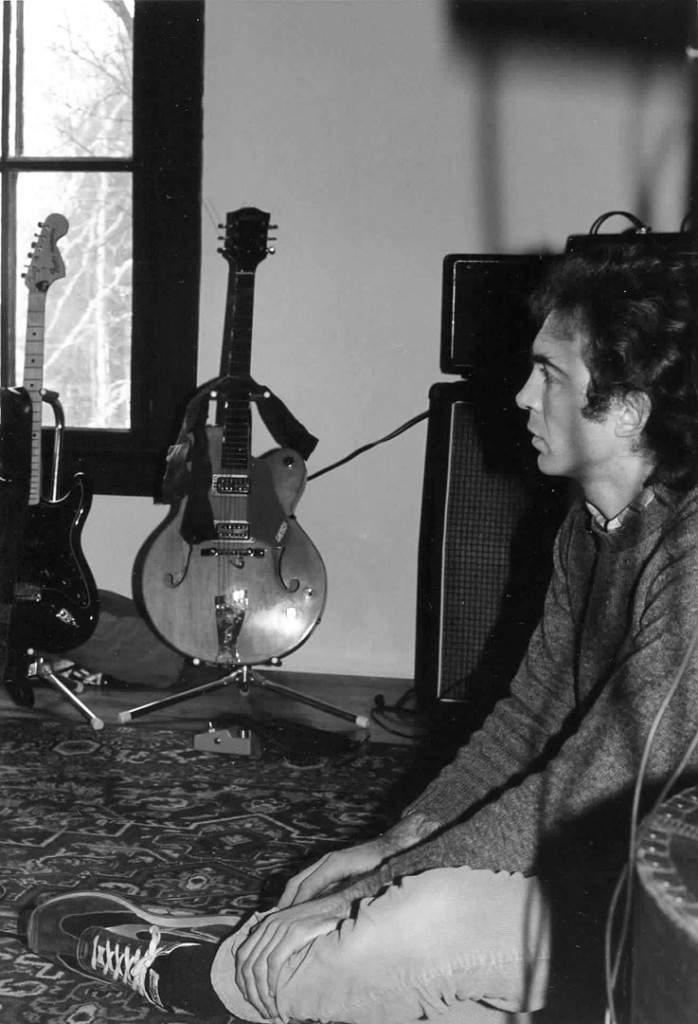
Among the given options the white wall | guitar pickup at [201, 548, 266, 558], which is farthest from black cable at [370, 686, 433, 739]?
guitar pickup at [201, 548, 266, 558]

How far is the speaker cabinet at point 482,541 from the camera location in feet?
8.50

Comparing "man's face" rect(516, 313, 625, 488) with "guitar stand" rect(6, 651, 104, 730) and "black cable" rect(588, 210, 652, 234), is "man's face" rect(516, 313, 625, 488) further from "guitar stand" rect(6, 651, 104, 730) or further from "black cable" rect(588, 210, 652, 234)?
"guitar stand" rect(6, 651, 104, 730)

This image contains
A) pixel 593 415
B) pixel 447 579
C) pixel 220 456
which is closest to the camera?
pixel 593 415

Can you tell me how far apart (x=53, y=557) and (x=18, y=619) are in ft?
0.61

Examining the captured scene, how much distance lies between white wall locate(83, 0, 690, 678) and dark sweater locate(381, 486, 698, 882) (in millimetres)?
1858

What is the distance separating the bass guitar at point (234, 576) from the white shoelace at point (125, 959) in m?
1.47

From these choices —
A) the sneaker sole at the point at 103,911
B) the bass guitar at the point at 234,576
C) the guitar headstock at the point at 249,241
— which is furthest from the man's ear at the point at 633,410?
the guitar headstock at the point at 249,241

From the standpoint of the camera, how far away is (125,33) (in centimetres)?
350

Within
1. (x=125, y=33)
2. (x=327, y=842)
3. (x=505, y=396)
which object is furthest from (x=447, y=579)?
(x=125, y=33)

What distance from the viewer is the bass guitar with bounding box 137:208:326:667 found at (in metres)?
2.99

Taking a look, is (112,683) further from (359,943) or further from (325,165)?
(359,943)

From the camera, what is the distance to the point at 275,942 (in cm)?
132

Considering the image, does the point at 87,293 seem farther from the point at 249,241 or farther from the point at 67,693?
the point at 67,693

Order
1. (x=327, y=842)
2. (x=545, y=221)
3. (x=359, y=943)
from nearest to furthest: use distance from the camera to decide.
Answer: (x=359, y=943)
(x=327, y=842)
(x=545, y=221)
